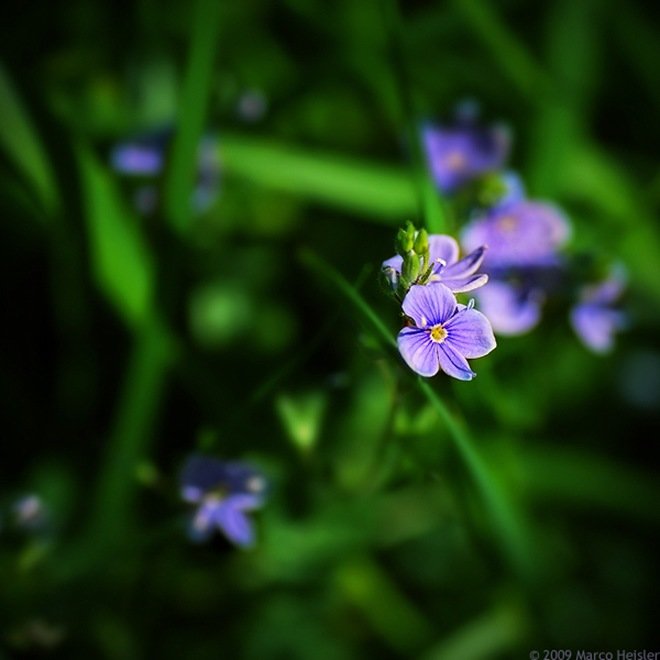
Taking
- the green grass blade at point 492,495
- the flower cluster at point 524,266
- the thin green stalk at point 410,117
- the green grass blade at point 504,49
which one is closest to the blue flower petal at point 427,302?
the green grass blade at point 492,495

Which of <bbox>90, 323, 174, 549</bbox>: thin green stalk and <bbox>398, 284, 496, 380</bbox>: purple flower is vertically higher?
<bbox>90, 323, 174, 549</bbox>: thin green stalk

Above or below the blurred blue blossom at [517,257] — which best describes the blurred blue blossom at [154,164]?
above

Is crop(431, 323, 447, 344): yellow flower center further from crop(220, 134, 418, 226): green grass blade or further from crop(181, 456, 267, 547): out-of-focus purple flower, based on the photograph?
crop(220, 134, 418, 226): green grass blade

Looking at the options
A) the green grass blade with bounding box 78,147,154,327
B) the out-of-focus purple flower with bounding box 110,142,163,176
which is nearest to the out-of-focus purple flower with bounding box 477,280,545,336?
the green grass blade with bounding box 78,147,154,327

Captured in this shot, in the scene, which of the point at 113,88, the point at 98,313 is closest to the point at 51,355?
the point at 98,313

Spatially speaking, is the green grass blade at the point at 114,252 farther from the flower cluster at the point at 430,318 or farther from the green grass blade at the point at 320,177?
the flower cluster at the point at 430,318

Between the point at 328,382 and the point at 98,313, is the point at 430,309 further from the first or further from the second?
the point at 98,313
